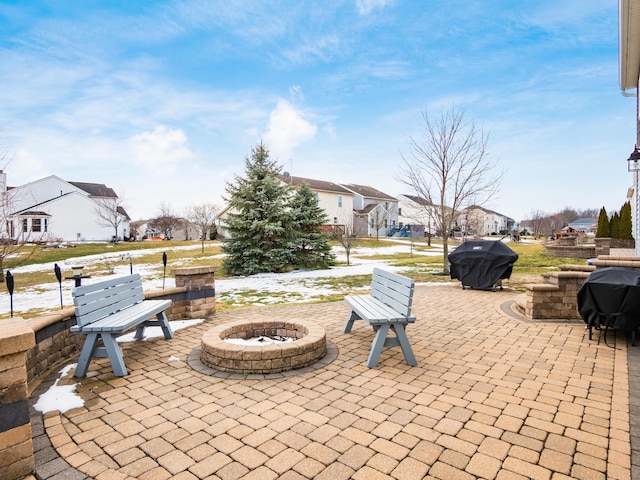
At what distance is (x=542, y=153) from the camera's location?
2064cm

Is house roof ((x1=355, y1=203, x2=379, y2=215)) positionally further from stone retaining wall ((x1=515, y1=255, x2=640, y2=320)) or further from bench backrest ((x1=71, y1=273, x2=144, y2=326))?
bench backrest ((x1=71, y1=273, x2=144, y2=326))

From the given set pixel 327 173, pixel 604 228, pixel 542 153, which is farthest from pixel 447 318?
pixel 327 173

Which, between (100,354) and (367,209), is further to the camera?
(367,209)

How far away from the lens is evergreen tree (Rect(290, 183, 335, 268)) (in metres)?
17.0

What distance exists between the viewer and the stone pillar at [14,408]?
2.27 meters

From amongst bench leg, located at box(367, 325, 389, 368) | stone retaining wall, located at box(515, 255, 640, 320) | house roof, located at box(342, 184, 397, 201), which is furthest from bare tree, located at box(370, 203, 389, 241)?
bench leg, located at box(367, 325, 389, 368)

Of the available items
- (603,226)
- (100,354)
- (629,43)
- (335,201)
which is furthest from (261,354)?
(335,201)

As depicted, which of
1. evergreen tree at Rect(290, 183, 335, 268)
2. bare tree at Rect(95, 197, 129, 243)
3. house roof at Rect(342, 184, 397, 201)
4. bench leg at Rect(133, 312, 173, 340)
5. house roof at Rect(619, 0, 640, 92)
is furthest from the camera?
house roof at Rect(342, 184, 397, 201)

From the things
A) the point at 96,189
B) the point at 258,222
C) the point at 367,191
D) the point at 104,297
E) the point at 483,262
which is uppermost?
the point at 367,191

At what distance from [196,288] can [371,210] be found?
1696 inches

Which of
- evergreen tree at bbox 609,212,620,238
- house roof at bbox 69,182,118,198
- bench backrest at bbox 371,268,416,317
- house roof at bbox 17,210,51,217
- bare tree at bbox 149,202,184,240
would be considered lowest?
bench backrest at bbox 371,268,416,317

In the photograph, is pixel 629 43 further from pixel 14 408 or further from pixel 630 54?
pixel 14 408

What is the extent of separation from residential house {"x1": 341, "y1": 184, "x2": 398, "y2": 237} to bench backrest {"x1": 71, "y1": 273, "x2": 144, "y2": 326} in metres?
39.3

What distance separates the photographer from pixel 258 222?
15.0 meters
